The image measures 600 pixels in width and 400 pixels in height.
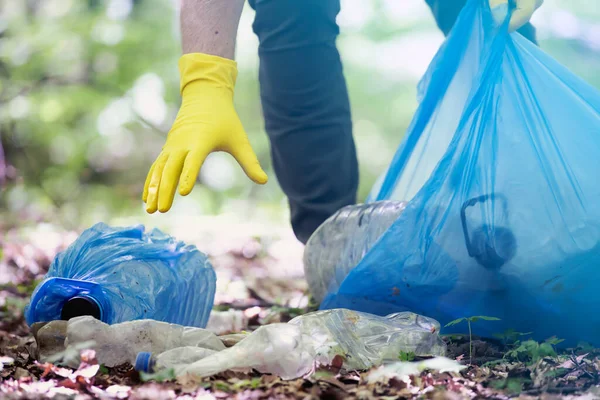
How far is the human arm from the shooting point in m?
1.49

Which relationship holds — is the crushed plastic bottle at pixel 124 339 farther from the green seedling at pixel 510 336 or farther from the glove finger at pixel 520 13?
the glove finger at pixel 520 13

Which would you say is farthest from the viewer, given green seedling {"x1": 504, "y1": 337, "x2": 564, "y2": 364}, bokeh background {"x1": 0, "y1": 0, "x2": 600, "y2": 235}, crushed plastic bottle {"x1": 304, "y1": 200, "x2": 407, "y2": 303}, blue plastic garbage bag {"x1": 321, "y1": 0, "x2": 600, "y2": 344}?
bokeh background {"x1": 0, "y1": 0, "x2": 600, "y2": 235}

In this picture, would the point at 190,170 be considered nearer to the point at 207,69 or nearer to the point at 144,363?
the point at 207,69

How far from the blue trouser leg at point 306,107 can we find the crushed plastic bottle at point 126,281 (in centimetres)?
50

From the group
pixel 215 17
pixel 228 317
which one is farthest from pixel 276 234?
pixel 215 17

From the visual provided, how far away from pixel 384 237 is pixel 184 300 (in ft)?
1.84

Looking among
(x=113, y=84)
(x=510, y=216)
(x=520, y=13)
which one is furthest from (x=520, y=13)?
(x=113, y=84)

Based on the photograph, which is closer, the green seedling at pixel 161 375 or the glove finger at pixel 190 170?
the green seedling at pixel 161 375

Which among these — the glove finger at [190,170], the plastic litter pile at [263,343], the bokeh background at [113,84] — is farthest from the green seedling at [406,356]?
the bokeh background at [113,84]

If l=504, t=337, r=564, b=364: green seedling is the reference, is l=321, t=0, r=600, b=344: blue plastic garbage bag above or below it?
above

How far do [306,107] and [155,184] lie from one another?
706mm

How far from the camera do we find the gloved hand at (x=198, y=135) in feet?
4.83

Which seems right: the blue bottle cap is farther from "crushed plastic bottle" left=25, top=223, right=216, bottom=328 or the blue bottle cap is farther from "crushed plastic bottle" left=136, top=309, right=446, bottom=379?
"crushed plastic bottle" left=25, top=223, right=216, bottom=328

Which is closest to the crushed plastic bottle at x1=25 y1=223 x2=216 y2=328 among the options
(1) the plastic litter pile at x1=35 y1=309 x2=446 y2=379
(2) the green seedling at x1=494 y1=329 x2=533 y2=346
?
(1) the plastic litter pile at x1=35 y1=309 x2=446 y2=379
